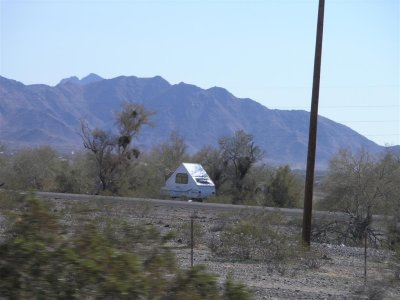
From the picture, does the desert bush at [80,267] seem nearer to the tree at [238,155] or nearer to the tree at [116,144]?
the tree at [116,144]

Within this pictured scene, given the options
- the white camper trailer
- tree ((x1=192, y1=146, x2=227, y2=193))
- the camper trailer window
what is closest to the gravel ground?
the white camper trailer

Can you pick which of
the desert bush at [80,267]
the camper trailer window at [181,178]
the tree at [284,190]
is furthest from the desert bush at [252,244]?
the camper trailer window at [181,178]

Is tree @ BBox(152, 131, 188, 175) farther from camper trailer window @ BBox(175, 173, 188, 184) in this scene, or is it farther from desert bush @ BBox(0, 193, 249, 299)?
desert bush @ BBox(0, 193, 249, 299)

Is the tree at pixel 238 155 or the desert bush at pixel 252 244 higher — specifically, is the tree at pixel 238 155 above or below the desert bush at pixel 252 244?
above

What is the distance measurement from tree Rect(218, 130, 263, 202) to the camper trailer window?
5.58 m

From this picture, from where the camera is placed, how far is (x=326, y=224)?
95.6 feet

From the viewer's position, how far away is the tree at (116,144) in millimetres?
60312

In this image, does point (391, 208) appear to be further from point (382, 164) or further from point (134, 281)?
point (134, 281)

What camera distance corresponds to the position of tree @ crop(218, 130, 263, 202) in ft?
205

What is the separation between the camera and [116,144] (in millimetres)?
62500

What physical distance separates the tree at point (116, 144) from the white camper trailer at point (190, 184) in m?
5.02

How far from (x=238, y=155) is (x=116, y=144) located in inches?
480

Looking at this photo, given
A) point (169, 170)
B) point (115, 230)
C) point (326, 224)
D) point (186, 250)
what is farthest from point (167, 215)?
point (169, 170)

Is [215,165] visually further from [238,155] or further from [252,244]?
[252,244]
